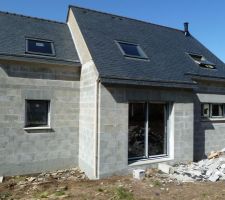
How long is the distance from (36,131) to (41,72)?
88.5 inches

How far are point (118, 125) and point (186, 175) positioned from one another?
2913 mm

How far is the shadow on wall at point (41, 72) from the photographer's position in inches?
370

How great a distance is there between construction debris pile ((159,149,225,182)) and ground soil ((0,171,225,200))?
16.9 inches

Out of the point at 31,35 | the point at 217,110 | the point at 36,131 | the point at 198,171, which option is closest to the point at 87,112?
the point at 36,131

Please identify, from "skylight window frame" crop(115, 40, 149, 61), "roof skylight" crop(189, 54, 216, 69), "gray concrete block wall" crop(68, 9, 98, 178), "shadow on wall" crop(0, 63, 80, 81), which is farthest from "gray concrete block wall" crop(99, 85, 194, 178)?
"roof skylight" crop(189, 54, 216, 69)

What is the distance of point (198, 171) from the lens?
930 cm

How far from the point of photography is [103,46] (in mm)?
10539

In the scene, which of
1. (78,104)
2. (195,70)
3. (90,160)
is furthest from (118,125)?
(195,70)

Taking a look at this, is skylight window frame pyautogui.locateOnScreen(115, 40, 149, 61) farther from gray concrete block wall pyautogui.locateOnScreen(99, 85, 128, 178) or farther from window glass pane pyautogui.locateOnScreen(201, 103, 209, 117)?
window glass pane pyautogui.locateOnScreen(201, 103, 209, 117)

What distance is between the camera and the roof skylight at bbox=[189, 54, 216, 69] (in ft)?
42.8

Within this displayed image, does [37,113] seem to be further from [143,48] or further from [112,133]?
[143,48]

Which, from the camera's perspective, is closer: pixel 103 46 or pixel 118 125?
pixel 118 125

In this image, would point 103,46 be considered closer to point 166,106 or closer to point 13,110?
point 166,106

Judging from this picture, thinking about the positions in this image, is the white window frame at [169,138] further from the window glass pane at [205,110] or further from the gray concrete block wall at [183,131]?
the window glass pane at [205,110]
